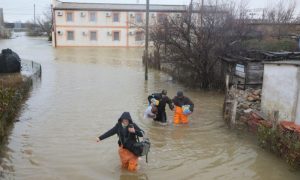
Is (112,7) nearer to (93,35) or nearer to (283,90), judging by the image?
(93,35)

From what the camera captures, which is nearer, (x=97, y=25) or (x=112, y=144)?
(x=112, y=144)

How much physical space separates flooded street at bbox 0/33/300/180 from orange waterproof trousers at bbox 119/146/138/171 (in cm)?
21

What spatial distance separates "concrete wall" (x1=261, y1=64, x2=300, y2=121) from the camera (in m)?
10.7

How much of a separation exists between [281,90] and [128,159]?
530 cm

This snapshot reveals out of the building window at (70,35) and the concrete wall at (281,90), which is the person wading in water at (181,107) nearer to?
the concrete wall at (281,90)

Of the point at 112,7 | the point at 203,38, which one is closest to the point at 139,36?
the point at 112,7

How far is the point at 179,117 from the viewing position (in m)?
13.0

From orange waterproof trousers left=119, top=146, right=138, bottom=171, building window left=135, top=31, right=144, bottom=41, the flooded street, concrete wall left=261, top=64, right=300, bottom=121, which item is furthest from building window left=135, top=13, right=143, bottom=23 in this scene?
orange waterproof trousers left=119, top=146, right=138, bottom=171

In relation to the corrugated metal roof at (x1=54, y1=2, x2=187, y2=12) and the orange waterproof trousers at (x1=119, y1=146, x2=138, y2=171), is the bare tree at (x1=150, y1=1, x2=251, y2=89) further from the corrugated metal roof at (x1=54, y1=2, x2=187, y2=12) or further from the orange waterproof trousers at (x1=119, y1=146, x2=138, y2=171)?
the corrugated metal roof at (x1=54, y1=2, x2=187, y2=12)

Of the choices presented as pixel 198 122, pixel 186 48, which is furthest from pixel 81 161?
pixel 186 48

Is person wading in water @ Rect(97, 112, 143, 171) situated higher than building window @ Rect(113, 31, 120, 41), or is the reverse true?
building window @ Rect(113, 31, 120, 41)

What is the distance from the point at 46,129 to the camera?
41.3 ft

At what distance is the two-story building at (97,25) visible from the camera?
48.7 m

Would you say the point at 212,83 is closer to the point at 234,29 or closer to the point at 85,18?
the point at 234,29
